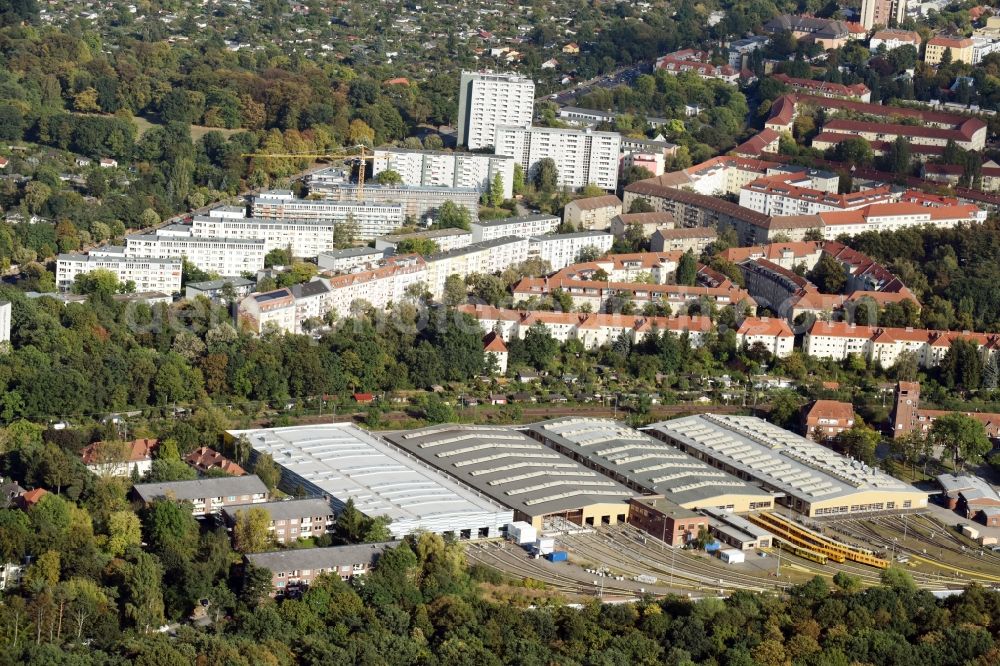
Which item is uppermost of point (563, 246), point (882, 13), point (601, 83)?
point (882, 13)

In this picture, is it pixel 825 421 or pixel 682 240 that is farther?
pixel 682 240

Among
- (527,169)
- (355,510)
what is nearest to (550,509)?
(355,510)

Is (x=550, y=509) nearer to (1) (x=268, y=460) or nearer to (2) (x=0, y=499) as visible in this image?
(1) (x=268, y=460)

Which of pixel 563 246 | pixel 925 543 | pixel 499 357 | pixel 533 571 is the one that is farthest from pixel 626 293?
pixel 533 571

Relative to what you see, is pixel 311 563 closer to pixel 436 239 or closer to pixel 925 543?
pixel 925 543

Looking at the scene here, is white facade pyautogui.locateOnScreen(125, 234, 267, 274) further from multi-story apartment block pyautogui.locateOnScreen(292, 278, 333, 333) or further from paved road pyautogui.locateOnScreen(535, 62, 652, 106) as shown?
paved road pyautogui.locateOnScreen(535, 62, 652, 106)

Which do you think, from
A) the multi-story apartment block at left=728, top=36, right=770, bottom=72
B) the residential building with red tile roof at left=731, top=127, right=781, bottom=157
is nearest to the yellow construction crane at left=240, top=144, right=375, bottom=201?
the residential building with red tile roof at left=731, top=127, right=781, bottom=157
